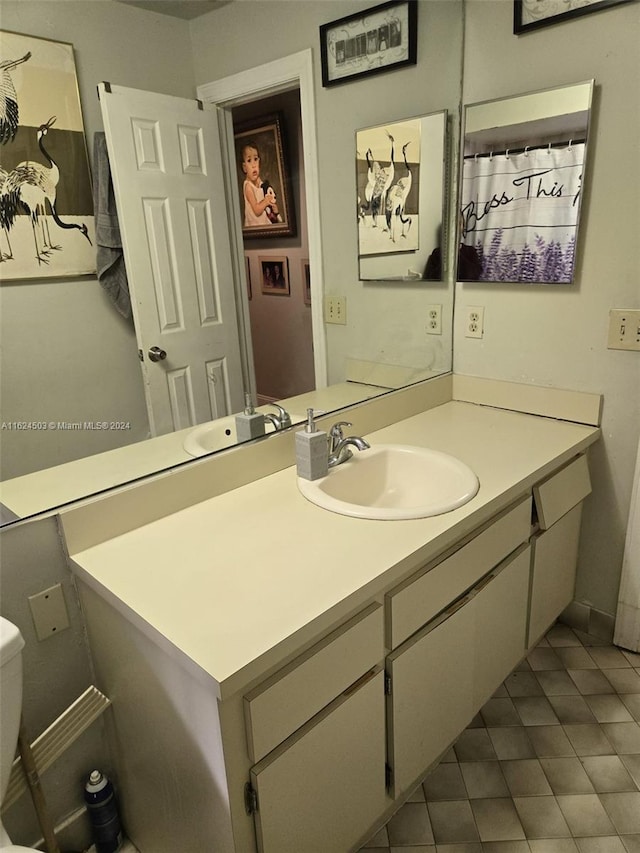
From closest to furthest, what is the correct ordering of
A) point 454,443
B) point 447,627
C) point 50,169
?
point 50,169, point 447,627, point 454,443

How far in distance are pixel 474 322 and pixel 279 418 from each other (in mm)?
863

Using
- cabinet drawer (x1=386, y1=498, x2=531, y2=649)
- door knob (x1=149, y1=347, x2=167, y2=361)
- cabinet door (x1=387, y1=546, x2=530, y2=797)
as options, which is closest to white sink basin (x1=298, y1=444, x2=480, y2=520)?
cabinet drawer (x1=386, y1=498, x2=531, y2=649)

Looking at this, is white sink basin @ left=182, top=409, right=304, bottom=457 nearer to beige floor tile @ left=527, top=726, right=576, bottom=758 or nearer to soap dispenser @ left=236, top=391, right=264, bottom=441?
soap dispenser @ left=236, top=391, right=264, bottom=441

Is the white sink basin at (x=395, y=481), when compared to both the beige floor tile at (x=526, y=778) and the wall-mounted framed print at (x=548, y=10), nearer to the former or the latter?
the beige floor tile at (x=526, y=778)

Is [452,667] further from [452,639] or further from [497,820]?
[497,820]

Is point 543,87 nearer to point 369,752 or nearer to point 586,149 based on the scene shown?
point 586,149

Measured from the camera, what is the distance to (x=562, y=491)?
67.8 inches

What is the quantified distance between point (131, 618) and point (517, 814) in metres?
1.13

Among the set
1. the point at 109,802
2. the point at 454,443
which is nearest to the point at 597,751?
the point at 454,443

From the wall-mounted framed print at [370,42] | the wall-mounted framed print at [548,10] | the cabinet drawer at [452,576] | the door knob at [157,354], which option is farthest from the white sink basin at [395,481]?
the wall-mounted framed print at [548,10]

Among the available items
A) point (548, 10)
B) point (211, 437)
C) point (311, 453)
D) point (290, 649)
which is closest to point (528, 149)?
point (548, 10)

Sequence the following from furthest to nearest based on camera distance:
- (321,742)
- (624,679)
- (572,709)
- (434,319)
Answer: (434,319) → (624,679) → (572,709) → (321,742)

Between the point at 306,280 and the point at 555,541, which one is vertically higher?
the point at 306,280

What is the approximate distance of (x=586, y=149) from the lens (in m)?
1.64
